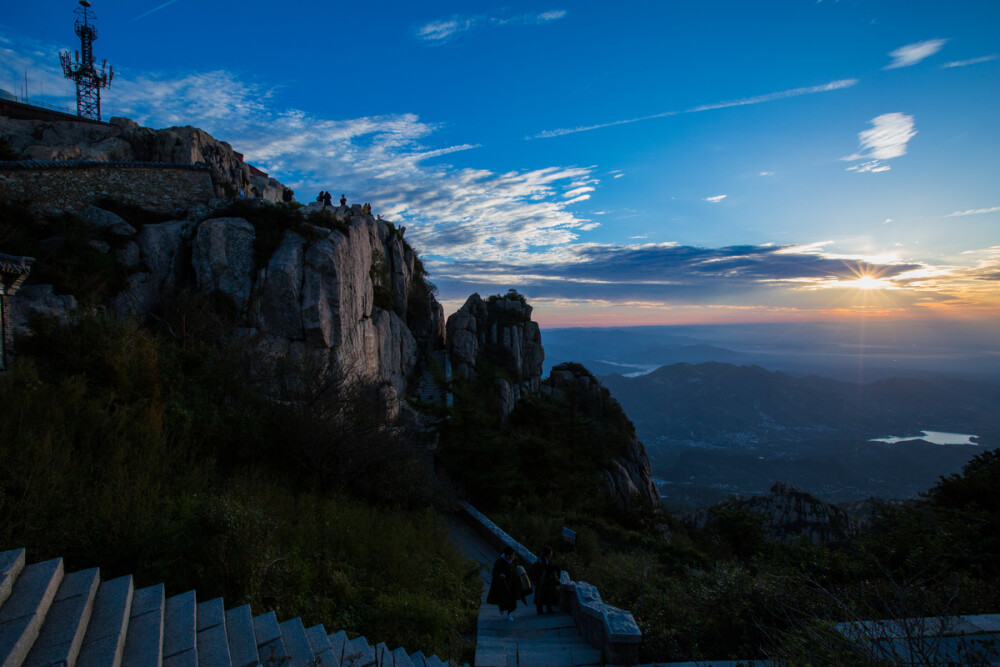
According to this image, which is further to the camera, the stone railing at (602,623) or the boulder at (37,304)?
the boulder at (37,304)

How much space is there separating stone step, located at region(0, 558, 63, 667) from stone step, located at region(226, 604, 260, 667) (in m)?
1.58

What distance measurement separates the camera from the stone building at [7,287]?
31.9 ft

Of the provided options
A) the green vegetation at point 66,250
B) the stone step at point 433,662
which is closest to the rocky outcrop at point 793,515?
the stone step at point 433,662

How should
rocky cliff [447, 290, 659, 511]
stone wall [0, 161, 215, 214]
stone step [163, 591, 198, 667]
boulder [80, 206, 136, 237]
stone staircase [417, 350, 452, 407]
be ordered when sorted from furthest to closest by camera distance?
stone staircase [417, 350, 452, 407], rocky cliff [447, 290, 659, 511], boulder [80, 206, 136, 237], stone wall [0, 161, 215, 214], stone step [163, 591, 198, 667]

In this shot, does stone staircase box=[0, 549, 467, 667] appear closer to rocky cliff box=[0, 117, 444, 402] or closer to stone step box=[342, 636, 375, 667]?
stone step box=[342, 636, 375, 667]

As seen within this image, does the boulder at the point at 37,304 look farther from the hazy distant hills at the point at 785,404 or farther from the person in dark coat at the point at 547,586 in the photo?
the hazy distant hills at the point at 785,404

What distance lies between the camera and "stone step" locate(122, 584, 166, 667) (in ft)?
12.9

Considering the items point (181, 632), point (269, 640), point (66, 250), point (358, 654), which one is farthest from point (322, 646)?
point (66, 250)

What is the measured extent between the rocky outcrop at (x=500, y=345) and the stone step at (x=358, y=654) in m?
22.9

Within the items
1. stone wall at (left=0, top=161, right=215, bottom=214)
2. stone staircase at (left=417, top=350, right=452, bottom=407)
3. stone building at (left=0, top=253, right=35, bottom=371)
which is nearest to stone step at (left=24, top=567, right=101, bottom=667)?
stone building at (left=0, top=253, right=35, bottom=371)

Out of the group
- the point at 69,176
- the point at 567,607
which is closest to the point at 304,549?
the point at 567,607

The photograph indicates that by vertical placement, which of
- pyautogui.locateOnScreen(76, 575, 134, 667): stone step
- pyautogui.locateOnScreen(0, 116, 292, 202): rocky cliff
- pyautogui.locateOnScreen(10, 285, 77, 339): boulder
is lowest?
pyautogui.locateOnScreen(76, 575, 134, 667): stone step

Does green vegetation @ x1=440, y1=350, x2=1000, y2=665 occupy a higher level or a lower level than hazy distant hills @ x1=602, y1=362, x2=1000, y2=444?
higher

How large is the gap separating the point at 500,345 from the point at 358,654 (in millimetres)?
29318
